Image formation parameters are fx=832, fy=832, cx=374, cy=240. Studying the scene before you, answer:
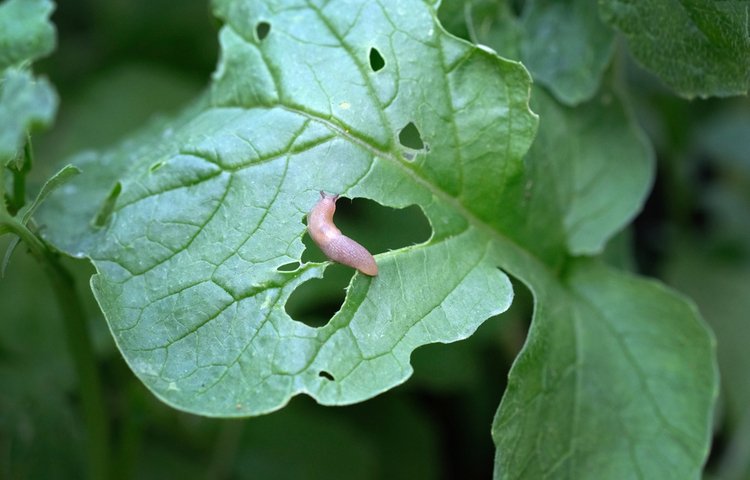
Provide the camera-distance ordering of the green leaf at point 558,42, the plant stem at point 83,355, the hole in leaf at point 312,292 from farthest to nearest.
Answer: the hole in leaf at point 312,292 < the green leaf at point 558,42 < the plant stem at point 83,355

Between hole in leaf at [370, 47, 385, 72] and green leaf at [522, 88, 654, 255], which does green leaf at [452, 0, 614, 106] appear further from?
hole in leaf at [370, 47, 385, 72]

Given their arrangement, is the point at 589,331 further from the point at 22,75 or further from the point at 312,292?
the point at 22,75

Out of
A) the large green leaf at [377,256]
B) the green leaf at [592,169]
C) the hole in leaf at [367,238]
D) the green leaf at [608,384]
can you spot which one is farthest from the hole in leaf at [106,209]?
the green leaf at [592,169]

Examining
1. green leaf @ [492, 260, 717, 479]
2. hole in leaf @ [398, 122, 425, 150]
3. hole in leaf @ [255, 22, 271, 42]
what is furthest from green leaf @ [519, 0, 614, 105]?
hole in leaf @ [255, 22, 271, 42]

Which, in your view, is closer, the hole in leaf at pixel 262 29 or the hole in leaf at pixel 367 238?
the hole in leaf at pixel 262 29

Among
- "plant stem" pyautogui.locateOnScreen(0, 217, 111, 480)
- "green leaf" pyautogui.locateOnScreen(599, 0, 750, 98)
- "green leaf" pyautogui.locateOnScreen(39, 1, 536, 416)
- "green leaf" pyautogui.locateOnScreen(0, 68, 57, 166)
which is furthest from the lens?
"plant stem" pyautogui.locateOnScreen(0, 217, 111, 480)

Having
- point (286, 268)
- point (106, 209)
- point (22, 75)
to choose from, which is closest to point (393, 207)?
point (286, 268)

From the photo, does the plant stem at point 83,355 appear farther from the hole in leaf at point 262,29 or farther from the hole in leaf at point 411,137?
the hole in leaf at point 411,137
